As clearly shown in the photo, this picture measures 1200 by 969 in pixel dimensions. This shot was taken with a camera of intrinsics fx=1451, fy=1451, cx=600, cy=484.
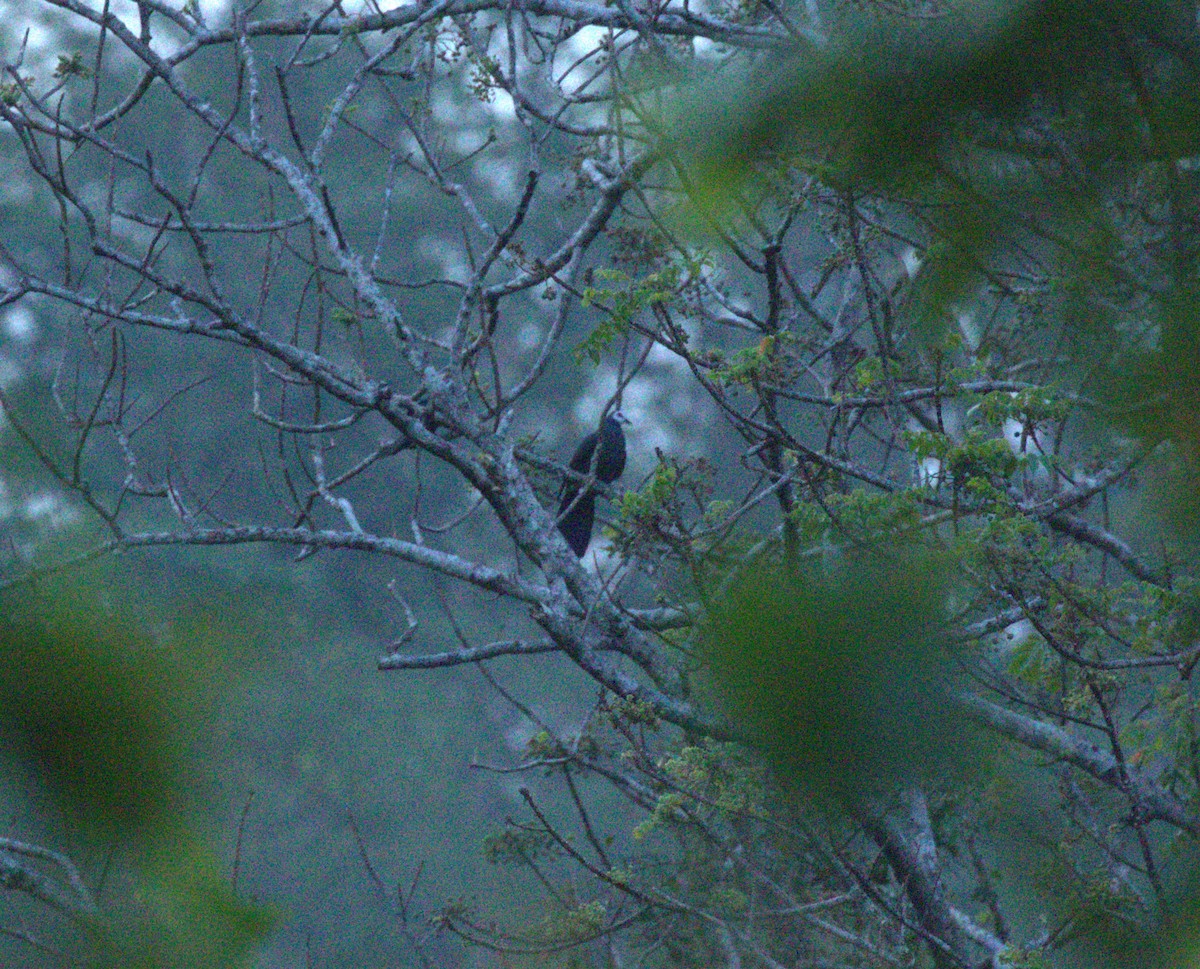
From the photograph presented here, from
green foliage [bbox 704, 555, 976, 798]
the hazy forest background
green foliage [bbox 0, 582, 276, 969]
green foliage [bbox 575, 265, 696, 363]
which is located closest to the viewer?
green foliage [bbox 0, 582, 276, 969]

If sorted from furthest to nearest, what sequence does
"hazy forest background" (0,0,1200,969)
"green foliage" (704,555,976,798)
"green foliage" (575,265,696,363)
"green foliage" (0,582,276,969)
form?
"green foliage" (575,265,696,363) < "green foliage" (704,555,976,798) < "hazy forest background" (0,0,1200,969) < "green foliage" (0,582,276,969)

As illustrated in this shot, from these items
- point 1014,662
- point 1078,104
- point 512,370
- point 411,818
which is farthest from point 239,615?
point 512,370

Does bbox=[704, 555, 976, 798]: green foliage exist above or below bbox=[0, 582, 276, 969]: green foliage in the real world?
above

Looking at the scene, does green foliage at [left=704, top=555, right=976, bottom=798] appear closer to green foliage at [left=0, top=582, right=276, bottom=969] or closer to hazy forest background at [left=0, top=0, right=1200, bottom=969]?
hazy forest background at [left=0, top=0, right=1200, bottom=969]

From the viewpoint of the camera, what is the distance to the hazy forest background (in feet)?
4.25

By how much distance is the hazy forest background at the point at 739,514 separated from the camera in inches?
50.9

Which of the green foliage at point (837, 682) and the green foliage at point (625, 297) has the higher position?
the green foliage at point (625, 297)

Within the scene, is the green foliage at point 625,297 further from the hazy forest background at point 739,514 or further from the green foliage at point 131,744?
the green foliage at point 131,744

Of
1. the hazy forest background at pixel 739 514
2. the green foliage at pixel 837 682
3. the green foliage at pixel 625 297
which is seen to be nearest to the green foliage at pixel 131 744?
the hazy forest background at pixel 739 514

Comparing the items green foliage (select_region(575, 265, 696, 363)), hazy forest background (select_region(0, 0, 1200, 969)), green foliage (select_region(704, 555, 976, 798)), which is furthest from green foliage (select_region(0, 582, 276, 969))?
green foliage (select_region(575, 265, 696, 363))

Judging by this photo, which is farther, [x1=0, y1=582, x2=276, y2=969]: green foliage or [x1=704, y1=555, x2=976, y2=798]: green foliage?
[x1=704, y1=555, x2=976, y2=798]: green foliage

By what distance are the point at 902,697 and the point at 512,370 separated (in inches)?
580

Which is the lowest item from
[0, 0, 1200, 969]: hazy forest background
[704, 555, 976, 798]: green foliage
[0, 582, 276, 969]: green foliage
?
[0, 582, 276, 969]: green foliage

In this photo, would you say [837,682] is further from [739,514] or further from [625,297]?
[739,514]
